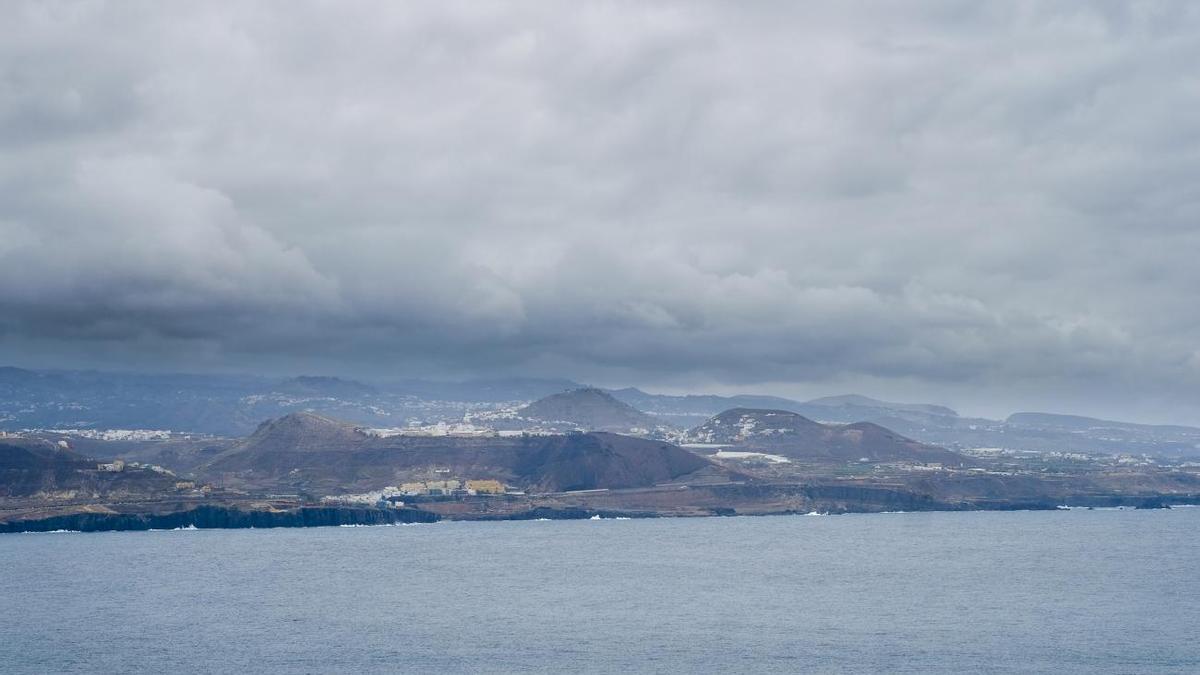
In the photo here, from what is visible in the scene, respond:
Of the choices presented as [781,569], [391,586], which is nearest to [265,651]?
[391,586]

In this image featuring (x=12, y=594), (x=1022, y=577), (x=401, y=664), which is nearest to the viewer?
(x=401, y=664)

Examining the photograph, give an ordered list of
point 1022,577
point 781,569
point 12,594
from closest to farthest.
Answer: point 12,594
point 1022,577
point 781,569

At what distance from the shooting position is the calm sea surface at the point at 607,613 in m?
108

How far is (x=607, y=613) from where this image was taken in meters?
134

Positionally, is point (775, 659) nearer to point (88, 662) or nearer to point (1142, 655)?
point (1142, 655)

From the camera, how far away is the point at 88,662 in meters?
108

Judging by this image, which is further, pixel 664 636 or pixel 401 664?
pixel 664 636

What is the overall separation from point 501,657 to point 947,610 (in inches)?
2043

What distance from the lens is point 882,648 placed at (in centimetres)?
11181

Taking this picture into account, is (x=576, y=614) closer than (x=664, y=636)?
No

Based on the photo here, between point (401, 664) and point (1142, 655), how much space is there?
62649 millimetres

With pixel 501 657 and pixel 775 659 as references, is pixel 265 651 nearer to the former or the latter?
pixel 501 657

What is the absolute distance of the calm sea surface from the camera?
108000 millimetres

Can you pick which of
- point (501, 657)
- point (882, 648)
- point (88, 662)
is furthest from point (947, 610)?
point (88, 662)
